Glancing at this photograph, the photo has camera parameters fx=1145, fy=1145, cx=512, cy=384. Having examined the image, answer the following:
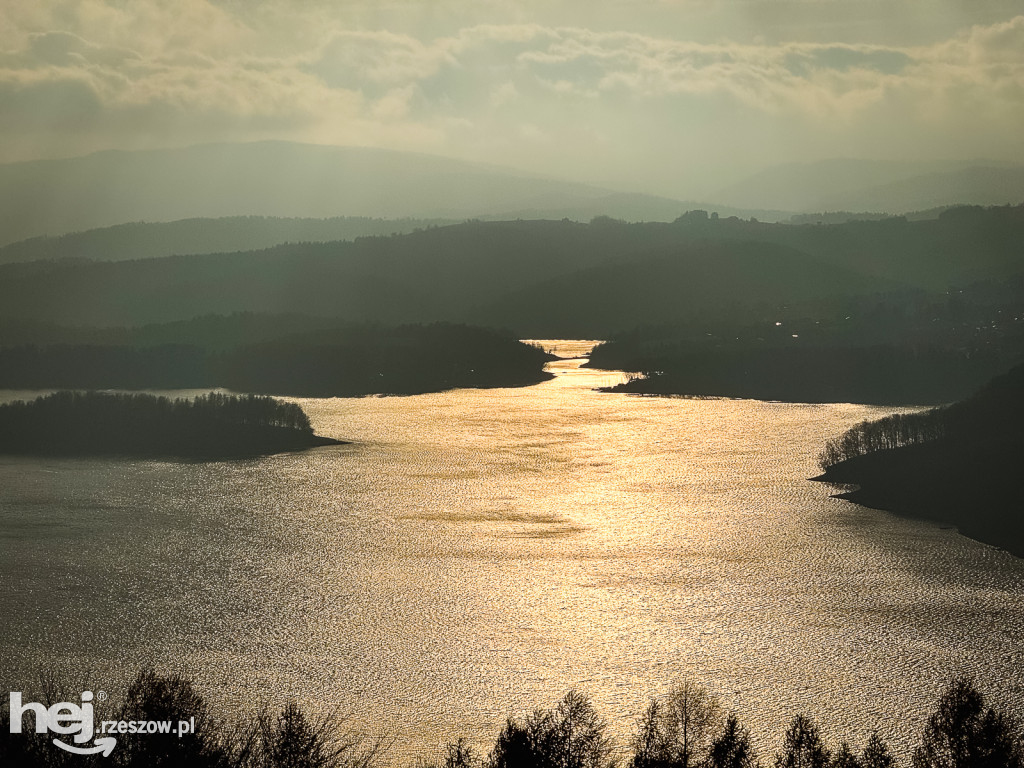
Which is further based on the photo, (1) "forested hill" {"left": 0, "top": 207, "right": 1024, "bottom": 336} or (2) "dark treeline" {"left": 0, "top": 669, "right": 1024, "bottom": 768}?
(1) "forested hill" {"left": 0, "top": 207, "right": 1024, "bottom": 336}

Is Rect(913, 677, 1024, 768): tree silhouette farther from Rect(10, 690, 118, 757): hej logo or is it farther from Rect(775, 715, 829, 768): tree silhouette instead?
Rect(10, 690, 118, 757): hej logo

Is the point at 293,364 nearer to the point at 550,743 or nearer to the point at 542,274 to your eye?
the point at 542,274

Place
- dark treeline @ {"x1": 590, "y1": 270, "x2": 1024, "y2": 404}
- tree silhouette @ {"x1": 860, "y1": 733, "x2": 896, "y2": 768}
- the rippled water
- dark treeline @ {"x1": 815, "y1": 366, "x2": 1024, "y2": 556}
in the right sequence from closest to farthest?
tree silhouette @ {"x1": 860, "y1": 733, "x2": 896, "y2": 768} → the rippled water → dark treeline @ {"x1": 815, "y1": 366, "x2": 1024, "y2": 556} → dark treeline @ {"x1": 590, "y1": 270, "x2": 1024, "y2": 404}

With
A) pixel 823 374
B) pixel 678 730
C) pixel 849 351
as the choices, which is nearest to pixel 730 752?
pixel 678 730

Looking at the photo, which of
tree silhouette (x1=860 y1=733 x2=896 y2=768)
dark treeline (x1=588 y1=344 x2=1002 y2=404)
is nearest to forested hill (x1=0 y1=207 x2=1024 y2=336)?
dark treeline (x1=588 y1=344 x2=1002 y2=404)

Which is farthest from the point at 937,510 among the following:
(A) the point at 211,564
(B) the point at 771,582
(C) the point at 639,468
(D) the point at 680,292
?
(D) the point at 680,292

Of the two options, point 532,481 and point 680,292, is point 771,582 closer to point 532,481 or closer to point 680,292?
point 532,481
